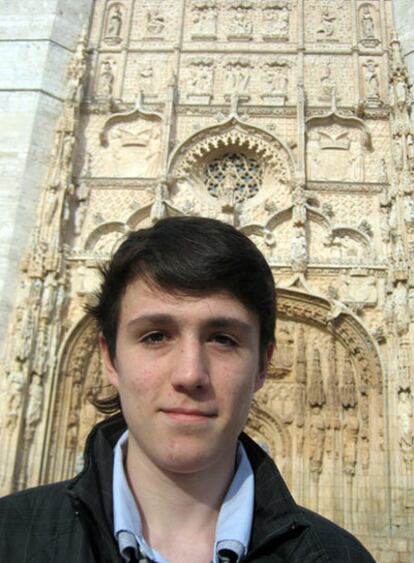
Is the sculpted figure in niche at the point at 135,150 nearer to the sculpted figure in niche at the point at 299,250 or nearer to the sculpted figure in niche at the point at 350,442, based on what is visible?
the sculpted figure in niche at the point at 299,250

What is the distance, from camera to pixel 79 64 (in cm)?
1120

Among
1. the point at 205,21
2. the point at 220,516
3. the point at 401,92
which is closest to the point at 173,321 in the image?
the point at 220,516

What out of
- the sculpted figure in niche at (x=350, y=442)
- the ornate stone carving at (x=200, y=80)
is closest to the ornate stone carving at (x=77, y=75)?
the ornate stone carving at (x=200, y=80)

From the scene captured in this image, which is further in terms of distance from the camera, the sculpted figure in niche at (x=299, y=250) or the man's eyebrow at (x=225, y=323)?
the sculpted figure in niche at (x=299, y=250)

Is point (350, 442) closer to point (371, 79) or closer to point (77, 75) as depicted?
point (371, 79)

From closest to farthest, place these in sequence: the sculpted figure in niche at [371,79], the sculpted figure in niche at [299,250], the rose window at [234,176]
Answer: the sculpted figure in niche at [299,250]
the rose window at [234,176]
the sculpted figure in niche at [371,79]

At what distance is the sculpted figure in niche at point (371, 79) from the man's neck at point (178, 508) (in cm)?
1120

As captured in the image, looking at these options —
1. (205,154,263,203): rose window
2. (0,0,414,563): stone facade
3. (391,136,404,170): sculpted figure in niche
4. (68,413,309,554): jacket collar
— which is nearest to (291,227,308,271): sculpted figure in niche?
(0,0,414,563): stone facade

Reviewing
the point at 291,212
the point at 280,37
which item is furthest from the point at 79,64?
the point at 291,212

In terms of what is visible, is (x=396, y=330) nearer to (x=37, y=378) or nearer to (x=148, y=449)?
(x=37, y=378)

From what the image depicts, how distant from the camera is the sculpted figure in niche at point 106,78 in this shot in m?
11.5

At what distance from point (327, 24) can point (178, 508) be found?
42.2ft

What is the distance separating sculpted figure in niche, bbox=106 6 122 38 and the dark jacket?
12.6 metres

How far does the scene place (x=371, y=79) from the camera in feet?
36.9
